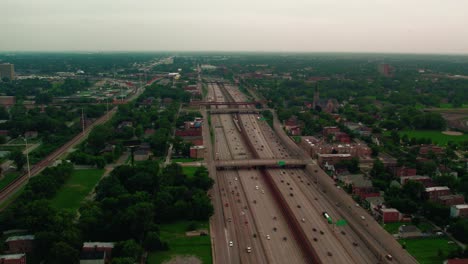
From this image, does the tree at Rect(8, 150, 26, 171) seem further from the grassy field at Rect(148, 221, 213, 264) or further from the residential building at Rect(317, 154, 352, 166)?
the residential building at Rect(317, 154, 352, 166)

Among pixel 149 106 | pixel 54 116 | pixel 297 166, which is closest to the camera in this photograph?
pixel 297 166

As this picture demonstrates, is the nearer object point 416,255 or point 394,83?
point 416,255

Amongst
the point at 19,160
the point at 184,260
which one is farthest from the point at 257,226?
the point at 19,160

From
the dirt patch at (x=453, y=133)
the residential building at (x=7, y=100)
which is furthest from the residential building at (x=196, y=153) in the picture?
the residential building at (x=7, y=100)

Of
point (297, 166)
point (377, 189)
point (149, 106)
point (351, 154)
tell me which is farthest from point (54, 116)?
point (377, 189)

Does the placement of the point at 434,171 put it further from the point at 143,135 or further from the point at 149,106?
the point at 149,106

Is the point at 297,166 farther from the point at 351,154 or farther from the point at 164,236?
the point at 164,236

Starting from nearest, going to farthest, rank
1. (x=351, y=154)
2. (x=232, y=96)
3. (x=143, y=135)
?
1. (x=351, y=154)
2. (x=143, y=135)
3. (x=232, y=96)
